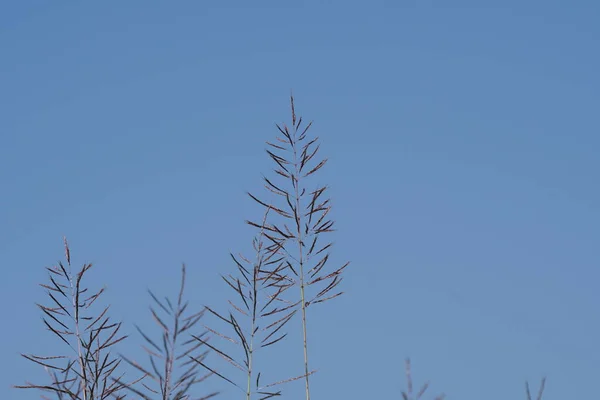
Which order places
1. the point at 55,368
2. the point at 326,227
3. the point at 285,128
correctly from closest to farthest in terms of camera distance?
the point at 55,368 < the point at 326,227 < the point at 285,128

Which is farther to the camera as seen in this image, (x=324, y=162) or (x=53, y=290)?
(x=324, y=162)

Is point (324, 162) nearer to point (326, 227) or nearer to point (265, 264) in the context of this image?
point (326, 227)

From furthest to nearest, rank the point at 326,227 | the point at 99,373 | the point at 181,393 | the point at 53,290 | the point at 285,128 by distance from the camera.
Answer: the point at 285,128
the point at 326,227
the point at 53,290
the point at 99,373
the point at 181,393

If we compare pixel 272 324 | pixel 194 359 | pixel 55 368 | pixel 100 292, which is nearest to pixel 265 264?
pixel 272 324

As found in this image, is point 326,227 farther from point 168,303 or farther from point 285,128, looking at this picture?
point 168,303

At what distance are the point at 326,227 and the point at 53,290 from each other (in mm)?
1696

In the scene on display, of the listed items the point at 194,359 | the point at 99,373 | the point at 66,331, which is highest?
the point at 66,331

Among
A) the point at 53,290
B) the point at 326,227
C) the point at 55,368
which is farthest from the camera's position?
the point at 326,227

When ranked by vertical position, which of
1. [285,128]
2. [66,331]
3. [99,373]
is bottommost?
→ [99,373]

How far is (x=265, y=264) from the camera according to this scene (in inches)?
208

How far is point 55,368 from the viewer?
4.62 m

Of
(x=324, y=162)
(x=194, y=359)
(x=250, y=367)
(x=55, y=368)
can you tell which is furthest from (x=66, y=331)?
(x=324, y=162)

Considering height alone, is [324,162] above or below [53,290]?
above

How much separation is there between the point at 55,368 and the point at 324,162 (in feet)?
7.76
